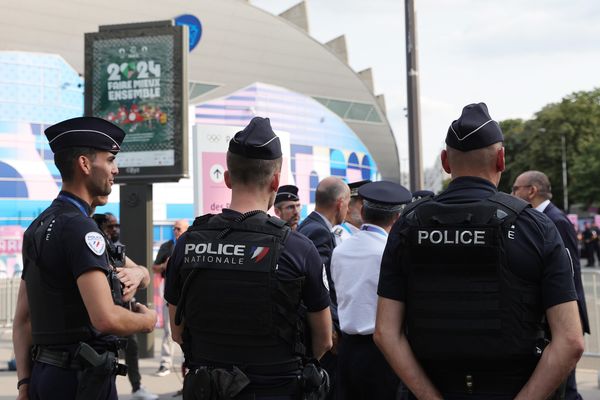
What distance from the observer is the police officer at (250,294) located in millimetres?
3074

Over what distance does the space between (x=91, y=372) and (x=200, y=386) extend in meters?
0.49

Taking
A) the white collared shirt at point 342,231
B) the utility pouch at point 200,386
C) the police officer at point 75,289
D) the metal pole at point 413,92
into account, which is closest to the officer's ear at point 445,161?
the utility pouch at point 200,386

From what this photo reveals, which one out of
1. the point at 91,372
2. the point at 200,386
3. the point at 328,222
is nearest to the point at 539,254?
the point at 200,386

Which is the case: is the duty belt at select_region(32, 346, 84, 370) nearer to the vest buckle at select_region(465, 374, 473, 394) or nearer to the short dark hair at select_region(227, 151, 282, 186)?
the short dark hair at select_region(227, 151, 282, 186)

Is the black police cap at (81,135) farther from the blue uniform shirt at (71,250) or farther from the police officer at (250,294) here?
the police officer at (250,294)

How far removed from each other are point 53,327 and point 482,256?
5.77 feet

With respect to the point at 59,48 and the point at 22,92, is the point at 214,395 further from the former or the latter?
the point at 59,48

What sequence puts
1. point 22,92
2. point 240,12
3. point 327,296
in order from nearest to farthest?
point 327,296 → point 22,92 → point 240,12

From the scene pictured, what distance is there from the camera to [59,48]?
43344 mm

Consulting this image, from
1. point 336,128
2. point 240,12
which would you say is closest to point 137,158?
point 336,128

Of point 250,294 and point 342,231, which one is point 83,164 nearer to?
point 250,294

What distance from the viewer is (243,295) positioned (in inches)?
122

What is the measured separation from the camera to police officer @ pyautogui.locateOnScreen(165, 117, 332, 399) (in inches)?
121

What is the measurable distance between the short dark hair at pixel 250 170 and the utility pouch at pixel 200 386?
2.54 ft
